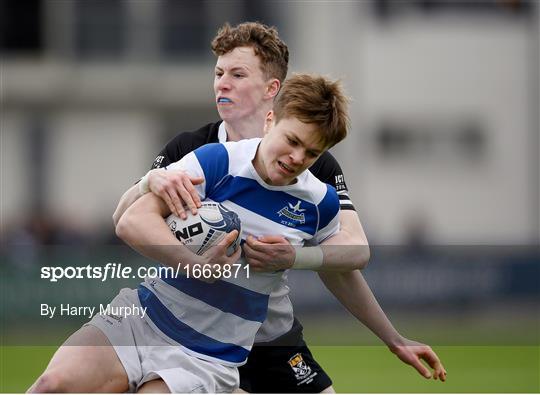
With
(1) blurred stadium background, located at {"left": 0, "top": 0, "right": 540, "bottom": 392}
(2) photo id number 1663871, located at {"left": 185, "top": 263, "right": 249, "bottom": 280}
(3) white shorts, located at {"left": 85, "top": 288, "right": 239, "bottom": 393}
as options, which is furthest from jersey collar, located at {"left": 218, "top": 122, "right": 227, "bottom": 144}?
(1) blurred stadium background, located at {"left": 0, "top": 0, "right": 540, "bottom": 392}

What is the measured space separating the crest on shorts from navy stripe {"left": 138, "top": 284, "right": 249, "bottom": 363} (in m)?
0.93

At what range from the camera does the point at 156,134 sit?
87.9ft

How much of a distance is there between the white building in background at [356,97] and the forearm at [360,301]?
1952 cm

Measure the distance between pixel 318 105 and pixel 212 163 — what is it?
482 millimetres

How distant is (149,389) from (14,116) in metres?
22.4

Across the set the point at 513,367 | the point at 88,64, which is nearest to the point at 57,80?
the point at 88,64

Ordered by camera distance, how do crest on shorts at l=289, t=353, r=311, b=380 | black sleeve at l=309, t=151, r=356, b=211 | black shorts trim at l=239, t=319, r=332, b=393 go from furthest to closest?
crest on shorts at l=289, t=353, r=311, b=380, black shorts trim at l=239, t=319, r=332, b=393, black sleeve at l=309, t=151, r=356, b=211

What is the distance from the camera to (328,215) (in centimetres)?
501

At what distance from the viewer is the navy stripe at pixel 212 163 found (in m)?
4.70

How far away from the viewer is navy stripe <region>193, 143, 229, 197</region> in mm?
4699

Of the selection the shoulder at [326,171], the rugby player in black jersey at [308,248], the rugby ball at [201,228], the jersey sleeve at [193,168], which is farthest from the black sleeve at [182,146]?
the rugby ball at [201,228]

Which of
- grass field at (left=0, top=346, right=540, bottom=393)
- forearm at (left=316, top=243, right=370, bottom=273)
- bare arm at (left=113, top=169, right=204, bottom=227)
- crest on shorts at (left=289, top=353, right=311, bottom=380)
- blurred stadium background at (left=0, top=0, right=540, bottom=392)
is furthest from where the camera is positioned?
blurred stadium background at (left=0, top=0, right=540, bottom=392)

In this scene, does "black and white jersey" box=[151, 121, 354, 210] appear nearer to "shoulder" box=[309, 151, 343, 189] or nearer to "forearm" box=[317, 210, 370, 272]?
"shoulder" box=[309, 151, 343, 189]
